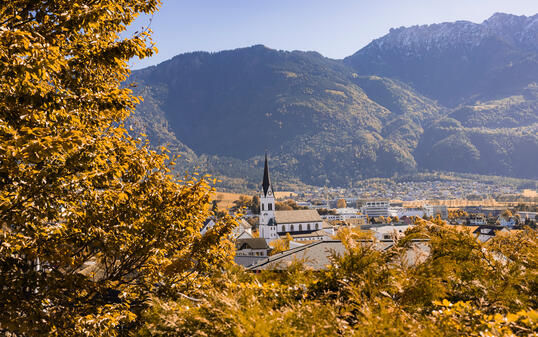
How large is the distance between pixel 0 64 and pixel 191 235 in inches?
170

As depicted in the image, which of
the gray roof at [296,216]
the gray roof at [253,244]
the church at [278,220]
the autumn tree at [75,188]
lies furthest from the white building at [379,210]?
the autumn tree at [75,188]

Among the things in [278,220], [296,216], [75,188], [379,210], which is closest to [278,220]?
[278,220]

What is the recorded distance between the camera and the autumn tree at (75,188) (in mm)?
4113

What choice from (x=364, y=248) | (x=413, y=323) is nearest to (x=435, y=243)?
(x=364, y=248)

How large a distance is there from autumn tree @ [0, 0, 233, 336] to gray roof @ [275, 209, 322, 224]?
3525 inches

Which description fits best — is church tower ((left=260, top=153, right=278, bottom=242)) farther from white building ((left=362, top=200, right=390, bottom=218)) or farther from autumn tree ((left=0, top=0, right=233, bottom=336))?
white building ((left=362, top=200, right=390, bottom=218))

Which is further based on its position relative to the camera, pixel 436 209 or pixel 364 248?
pixel 436 209

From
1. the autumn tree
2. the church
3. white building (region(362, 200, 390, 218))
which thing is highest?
the autumn tree

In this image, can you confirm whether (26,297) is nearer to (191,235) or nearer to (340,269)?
(191,235)

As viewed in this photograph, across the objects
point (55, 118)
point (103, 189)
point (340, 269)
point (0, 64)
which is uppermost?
point (0, 64)

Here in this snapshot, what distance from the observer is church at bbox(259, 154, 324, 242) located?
94.1m

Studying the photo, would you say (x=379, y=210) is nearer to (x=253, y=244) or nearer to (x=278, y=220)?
(x=278, y=220)

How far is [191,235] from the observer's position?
24.1 ft

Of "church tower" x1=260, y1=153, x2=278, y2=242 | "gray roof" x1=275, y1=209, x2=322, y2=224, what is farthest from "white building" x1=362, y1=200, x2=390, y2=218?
"church tower" x1=260, y1=153, x2=278, y2=242
